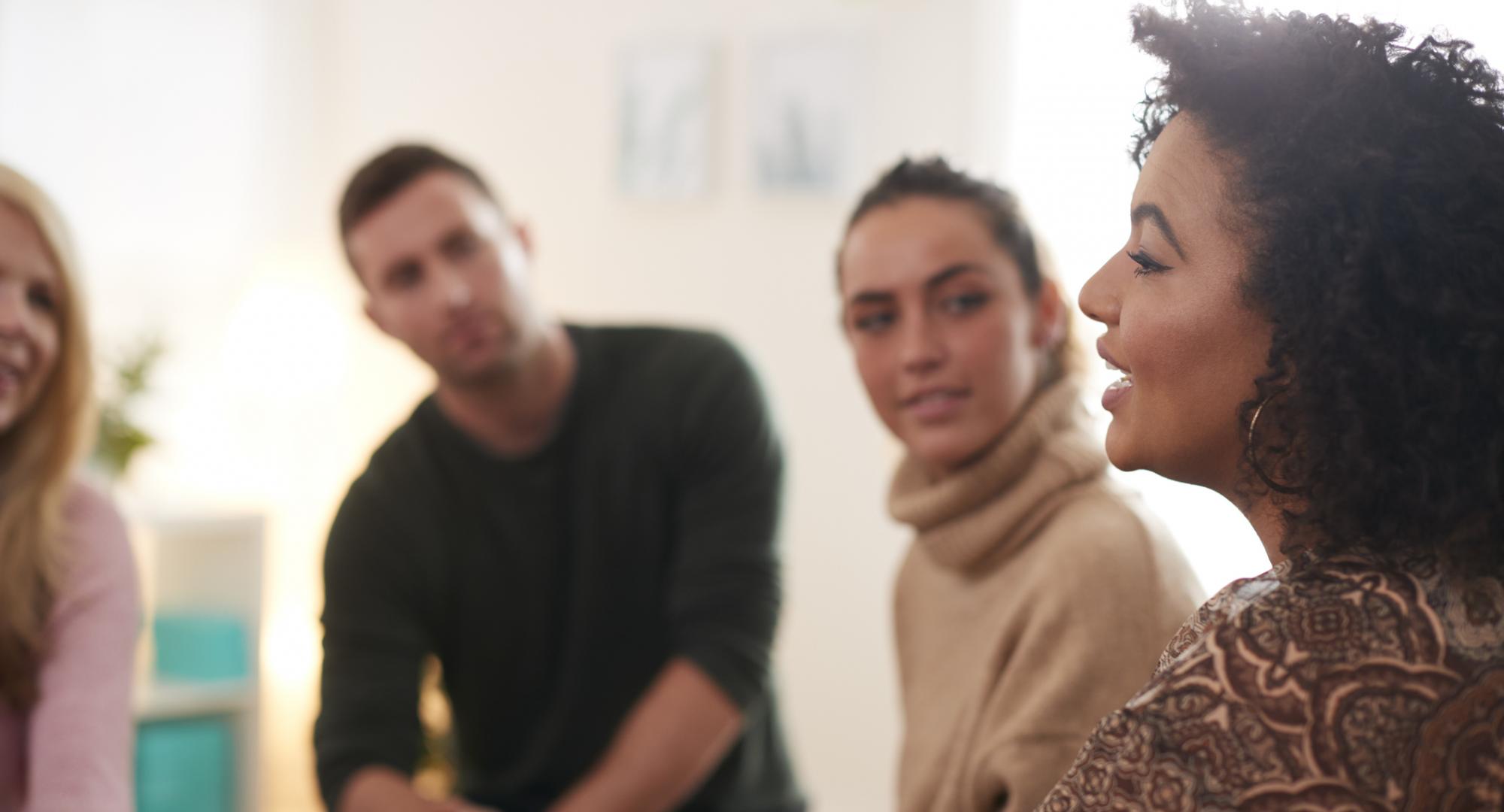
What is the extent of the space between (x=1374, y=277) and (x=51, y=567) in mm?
1391

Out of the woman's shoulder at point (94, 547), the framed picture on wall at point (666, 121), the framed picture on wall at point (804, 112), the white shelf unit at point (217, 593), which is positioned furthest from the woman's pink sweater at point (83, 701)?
the framed picture on wall at point (666, 121)

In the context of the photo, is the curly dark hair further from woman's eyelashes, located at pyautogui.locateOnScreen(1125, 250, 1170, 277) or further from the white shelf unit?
the white shelf unit

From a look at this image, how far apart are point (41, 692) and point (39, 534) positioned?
0.18m

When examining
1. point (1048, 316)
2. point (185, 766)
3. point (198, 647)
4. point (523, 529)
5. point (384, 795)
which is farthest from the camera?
point (198, 647)

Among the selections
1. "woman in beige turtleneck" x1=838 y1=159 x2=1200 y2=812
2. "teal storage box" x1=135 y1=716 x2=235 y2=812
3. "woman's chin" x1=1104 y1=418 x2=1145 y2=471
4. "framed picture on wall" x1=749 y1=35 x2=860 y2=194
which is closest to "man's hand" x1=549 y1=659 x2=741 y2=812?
"woman in beige turtleneck" x1=838 y1=159 x2=1200 y2=812

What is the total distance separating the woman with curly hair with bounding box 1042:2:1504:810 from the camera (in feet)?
2.28

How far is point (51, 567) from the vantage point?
1497 millimetres

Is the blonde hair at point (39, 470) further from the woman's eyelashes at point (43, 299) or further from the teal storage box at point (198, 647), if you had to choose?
the teal storage box at point (198, 647)

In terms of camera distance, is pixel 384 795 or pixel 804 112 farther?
pixel 804 112

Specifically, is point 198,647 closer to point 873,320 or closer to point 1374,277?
point 873,320

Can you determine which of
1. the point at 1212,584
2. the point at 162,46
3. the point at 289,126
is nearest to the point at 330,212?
the point at 289,126

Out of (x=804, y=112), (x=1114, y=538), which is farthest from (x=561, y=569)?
(x=804, y=112)

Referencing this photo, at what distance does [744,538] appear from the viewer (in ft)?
6.29

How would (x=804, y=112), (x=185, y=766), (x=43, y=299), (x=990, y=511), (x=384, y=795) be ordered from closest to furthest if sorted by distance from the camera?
1. (x=990, y=511)
2. (x=43, y=299)
3. (x=384, y=795)
4. (x=185, y=766)
5. (x=804, y=112)
